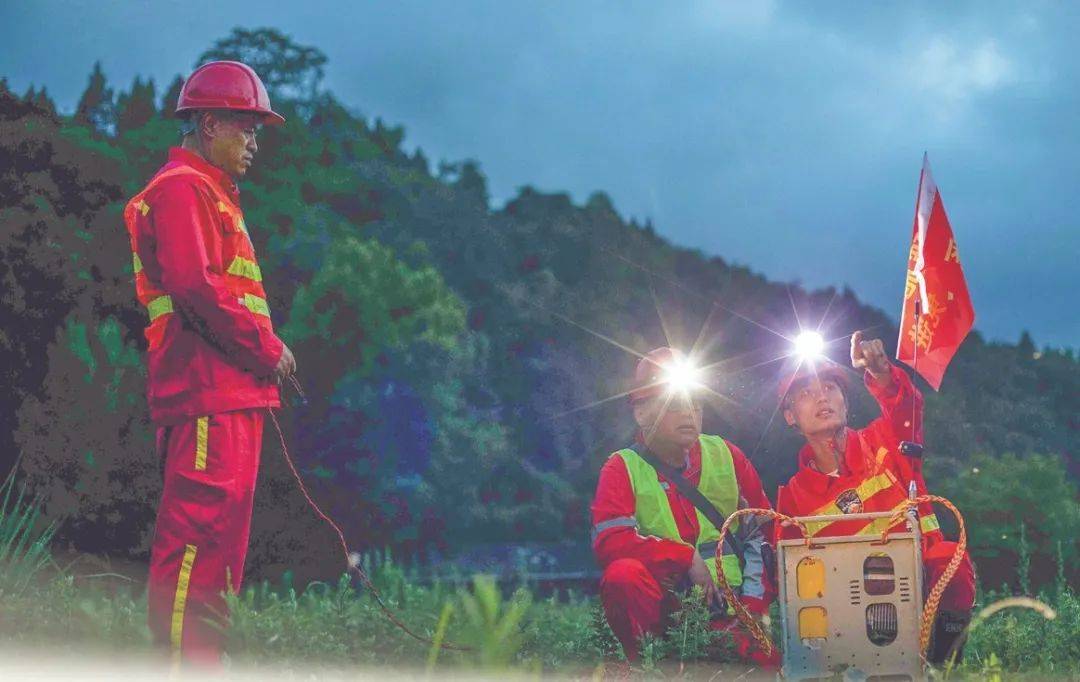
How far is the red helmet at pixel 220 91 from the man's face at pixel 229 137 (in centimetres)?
6

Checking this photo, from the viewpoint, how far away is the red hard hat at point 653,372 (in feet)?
17.6

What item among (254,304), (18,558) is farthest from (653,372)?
(18,558)

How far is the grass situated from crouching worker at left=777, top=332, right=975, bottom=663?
323mm

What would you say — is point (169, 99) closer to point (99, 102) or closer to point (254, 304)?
point (99, 102)

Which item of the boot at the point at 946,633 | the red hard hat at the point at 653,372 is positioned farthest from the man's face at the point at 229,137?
the boot at the point at 946,633

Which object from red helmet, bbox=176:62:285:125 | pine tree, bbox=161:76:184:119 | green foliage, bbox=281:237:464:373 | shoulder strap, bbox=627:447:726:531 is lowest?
shoulder strap, bbox=627:447:726:531

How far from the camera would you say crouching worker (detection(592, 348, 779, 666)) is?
505cm

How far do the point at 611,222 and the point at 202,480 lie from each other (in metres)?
21.3

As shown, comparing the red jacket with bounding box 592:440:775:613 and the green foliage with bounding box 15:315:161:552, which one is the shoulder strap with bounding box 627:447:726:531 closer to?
the red jacket with bounding box 592:440:775:613

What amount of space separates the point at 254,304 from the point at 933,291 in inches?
106

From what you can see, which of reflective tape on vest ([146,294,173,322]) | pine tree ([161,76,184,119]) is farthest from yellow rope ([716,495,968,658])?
pine tree ([161,76,184,119])

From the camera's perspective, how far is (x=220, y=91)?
4.45 m

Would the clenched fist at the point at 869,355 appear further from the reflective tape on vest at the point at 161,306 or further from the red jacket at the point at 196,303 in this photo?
the reflective tape on vest at the point at 161,306

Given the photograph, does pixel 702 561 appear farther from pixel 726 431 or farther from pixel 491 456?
pixel 491 456
